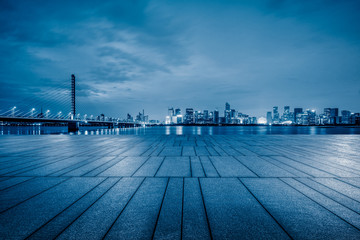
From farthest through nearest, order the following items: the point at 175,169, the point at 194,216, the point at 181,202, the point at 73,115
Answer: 1. the point at 73,115
2. the point at 175,169
3. the point at 181,202
4. the point at 194,216

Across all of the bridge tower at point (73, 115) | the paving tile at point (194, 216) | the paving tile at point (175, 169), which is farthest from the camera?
the bridge tower at point (73, 115)

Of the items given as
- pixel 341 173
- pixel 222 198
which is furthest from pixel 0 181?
pixel 341 173

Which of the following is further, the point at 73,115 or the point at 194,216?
the point at 73,115

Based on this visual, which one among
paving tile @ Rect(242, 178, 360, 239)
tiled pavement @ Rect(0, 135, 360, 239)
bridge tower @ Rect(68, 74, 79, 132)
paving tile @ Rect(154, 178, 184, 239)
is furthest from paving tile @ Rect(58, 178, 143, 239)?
bridge tower @ Rect(68, 74, 79, 132)

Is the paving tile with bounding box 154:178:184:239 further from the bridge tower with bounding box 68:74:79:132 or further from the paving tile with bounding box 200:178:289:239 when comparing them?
the bridge tower with bounding box 68:74:79:132

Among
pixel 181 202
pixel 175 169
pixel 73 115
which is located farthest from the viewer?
pixel 73 115

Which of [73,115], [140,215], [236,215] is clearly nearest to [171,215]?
[140,215]

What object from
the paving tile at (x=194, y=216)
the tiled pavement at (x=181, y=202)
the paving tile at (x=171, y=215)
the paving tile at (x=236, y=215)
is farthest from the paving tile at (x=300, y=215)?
the paving tile at (x=171, y=215)

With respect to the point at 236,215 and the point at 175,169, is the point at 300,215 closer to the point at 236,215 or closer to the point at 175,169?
the point at 236,215

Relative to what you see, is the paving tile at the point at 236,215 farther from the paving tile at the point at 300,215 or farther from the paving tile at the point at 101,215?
the paving tile at the point at 101,215

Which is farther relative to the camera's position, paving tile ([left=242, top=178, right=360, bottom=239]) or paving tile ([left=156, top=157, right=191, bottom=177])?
paving tile ([left=156, top=157, right=191, bottom=177])

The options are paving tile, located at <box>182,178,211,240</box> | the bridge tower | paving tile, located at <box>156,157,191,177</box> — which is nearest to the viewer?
paving tile, located at <box>182,178,211,240</box>

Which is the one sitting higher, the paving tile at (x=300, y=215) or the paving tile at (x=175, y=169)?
the paving tile at (x=175, y=169)

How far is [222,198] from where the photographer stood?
3.25 meters
